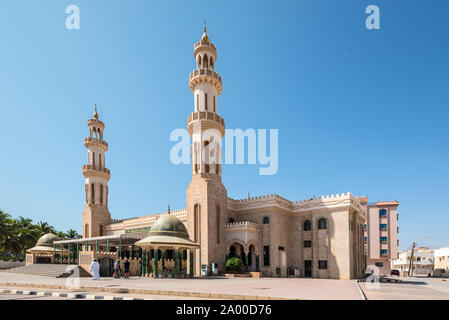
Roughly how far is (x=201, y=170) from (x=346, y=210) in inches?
616

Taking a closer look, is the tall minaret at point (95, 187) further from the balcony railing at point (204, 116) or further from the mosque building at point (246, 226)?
the balcony railing at point (204, 116)

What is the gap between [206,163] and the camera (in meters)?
36.4

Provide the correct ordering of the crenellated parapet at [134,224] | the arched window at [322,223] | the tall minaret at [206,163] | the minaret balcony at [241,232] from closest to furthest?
the tall minaret at [206,163] → the minaret balcony at [241,232] → the arched window at [322,223] → the crenellated parapet at [134,224]

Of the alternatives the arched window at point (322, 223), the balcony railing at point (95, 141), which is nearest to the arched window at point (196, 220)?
the arched window at point (322, 223)

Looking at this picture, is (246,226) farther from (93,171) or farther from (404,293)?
(93,171)

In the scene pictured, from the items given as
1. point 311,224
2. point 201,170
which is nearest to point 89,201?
point 201,170

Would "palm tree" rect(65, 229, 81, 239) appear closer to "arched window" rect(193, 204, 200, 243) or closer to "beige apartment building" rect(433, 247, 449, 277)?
"arched window" rect(193, 204, 200, 243)

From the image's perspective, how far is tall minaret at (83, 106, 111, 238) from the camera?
5025 centimetres

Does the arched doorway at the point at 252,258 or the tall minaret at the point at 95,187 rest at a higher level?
the tall minaret at the point at 95,187

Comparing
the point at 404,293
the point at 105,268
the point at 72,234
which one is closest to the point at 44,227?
the point at 72,234

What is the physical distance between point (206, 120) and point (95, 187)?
24.3 metres

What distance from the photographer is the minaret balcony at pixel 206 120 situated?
122 ft
